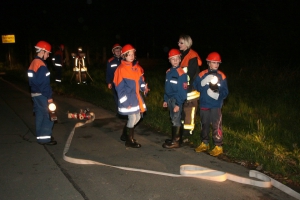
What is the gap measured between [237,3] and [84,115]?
773 inches

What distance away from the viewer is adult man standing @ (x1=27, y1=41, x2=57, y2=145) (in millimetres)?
6500

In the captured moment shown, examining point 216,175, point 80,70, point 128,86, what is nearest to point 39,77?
point 128,86

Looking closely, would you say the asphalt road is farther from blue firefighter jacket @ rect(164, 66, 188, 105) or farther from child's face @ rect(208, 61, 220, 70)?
child's face @ rect(208, 61, 220, 70)

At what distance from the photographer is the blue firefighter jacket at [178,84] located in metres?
6.30

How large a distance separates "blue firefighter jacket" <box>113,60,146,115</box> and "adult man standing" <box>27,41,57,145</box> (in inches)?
50.6

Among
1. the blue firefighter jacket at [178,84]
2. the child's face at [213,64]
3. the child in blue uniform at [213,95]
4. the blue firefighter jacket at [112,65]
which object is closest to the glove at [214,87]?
the child in blue uniform at [213,95]

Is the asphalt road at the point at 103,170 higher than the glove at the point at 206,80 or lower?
lower

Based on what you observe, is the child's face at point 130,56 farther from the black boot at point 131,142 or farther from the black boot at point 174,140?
the black boot at point 174,140

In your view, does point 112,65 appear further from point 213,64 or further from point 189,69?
point 213,64

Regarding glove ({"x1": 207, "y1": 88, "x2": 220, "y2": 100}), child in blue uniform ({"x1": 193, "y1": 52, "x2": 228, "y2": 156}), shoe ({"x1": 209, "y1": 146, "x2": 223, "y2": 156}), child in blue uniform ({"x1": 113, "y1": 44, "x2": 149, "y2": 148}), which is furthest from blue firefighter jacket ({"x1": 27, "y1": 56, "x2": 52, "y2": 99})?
shoe ({"x1": 209, "y1": 146, "x2": 223, "y2": 156})

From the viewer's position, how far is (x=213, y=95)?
6.07 metres

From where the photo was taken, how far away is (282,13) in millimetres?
20203

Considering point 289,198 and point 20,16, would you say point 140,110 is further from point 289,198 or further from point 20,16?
point 20,16

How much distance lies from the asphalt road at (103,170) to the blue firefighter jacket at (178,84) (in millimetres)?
951
